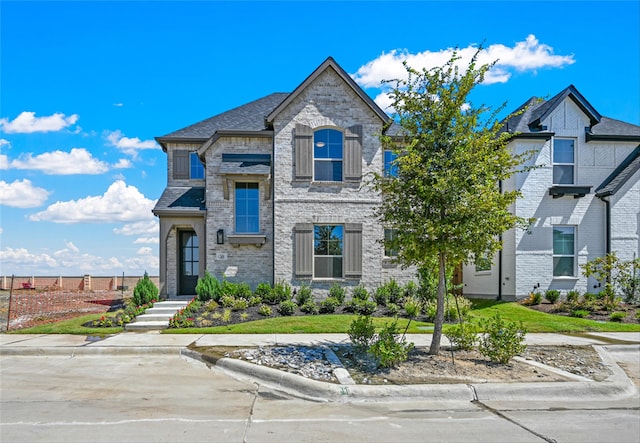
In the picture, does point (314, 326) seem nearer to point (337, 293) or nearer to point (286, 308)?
point (286, 308)

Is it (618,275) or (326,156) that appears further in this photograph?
(618,275)

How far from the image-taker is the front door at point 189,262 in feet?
56.8

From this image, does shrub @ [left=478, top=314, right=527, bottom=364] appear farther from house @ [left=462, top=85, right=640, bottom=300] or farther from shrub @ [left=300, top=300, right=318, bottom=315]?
house @ [left=462, top=85, right=640, bottom=300]

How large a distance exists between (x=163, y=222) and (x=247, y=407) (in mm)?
11381

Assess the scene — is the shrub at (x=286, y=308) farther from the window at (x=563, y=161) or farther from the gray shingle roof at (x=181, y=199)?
the window at (x=563, y=161)

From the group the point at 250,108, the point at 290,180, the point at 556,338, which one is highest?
the point at 250,108

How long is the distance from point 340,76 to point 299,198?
4.35 meters

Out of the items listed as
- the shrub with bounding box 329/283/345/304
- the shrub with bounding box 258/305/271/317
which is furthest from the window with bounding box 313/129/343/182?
the shrub with bounding box 258/305/271/317

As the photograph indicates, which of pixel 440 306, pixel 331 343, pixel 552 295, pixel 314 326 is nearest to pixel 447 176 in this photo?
pixel 440 306

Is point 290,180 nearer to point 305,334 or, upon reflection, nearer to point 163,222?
point 163,222

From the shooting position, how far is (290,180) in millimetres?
15945

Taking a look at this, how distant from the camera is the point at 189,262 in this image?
17.5m

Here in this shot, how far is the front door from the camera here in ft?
56.8

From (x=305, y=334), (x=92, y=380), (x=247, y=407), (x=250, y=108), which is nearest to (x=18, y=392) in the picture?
(x=92, y=380)
